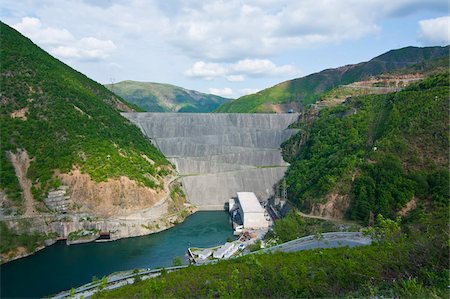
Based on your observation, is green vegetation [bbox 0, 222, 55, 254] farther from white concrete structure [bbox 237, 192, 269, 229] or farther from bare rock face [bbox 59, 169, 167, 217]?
white concrete structure [bbox 237, 192, 269, 229]

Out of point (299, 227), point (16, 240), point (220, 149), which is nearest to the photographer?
point (16, 240)

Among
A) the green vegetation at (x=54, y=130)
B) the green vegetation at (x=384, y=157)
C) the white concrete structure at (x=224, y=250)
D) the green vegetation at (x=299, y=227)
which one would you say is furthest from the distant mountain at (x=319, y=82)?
the white concrete structure at (x=224, y=250)

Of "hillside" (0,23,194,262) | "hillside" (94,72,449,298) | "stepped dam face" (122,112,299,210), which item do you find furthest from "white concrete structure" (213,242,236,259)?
"stepped dam face" (122,112,299,210)

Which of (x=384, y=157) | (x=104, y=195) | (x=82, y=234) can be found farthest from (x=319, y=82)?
(x=82, y=234)

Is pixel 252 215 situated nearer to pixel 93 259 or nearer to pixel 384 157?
pixel 384 157

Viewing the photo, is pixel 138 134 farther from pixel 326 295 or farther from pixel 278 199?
pixel 326 295

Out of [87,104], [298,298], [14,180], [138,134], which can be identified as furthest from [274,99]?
[298,298]
